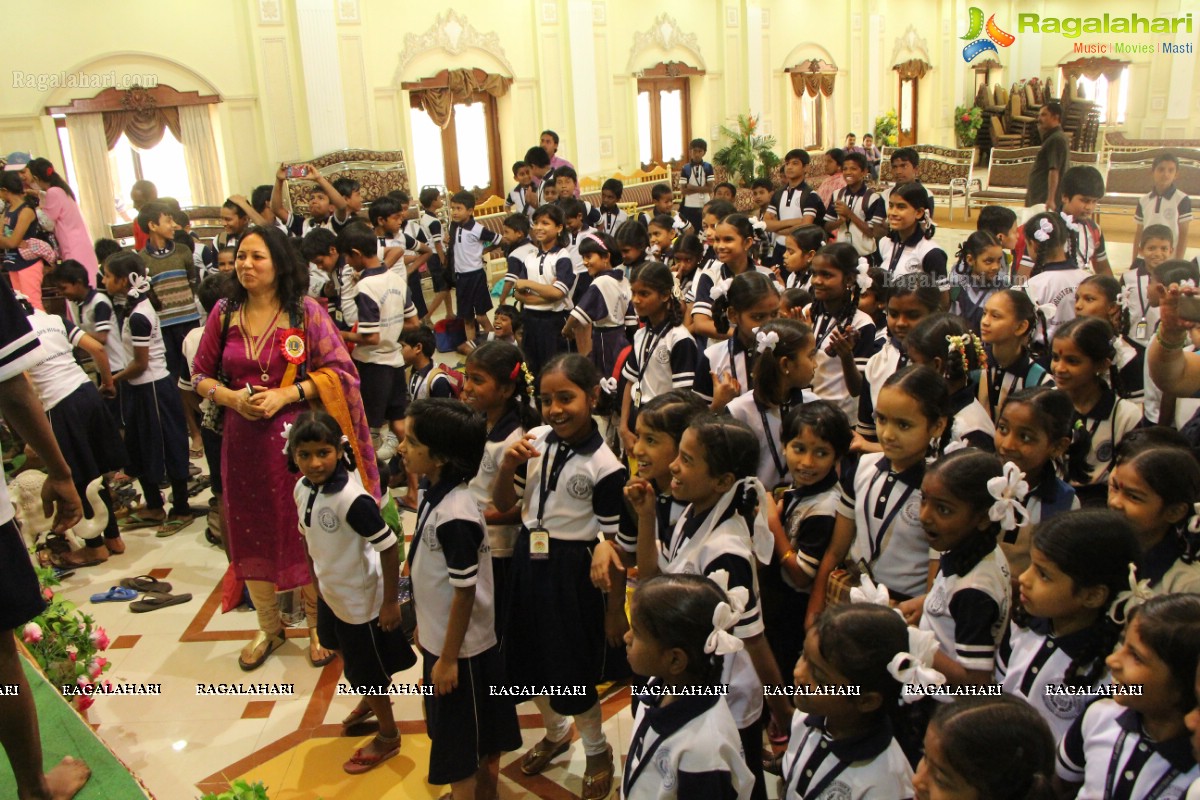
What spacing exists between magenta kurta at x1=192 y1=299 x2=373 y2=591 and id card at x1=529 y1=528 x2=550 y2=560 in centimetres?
131

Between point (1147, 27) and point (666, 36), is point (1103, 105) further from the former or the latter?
point (666, 36)

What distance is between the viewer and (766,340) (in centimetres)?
304

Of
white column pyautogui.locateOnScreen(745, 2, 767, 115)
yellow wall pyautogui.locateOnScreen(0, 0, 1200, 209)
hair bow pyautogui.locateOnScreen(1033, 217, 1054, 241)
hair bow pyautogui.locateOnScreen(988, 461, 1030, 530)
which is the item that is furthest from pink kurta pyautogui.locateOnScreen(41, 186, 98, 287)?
white column pyautogui.locateOnScreen(745, 2, 767, 115)

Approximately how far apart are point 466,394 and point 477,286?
5.42m

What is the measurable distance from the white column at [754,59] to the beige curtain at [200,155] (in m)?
9.44

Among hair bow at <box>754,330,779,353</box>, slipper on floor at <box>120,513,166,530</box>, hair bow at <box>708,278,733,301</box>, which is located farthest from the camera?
slipper on floor at <box>120,513,166,530</box>

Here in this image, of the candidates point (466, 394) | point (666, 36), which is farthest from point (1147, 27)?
point (466, 394)

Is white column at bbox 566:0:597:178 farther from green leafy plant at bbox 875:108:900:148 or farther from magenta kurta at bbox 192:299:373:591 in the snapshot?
magenta kurta at bbox 192:299:373:591

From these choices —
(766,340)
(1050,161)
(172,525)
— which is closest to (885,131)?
(1050,161)

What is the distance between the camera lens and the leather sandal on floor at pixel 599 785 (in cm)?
292

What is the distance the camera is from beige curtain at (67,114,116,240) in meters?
9.66

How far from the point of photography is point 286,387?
3.61 metres

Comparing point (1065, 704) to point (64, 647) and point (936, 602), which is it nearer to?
point (936, 602)

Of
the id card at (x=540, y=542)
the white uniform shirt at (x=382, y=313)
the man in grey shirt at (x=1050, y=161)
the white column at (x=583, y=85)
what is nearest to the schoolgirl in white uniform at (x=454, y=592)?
the id card at (x=540, y=542)
